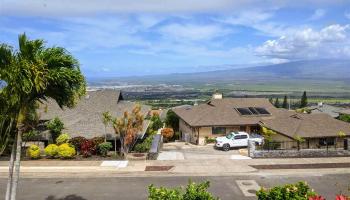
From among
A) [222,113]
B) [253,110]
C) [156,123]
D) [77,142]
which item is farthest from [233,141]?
[156,123]

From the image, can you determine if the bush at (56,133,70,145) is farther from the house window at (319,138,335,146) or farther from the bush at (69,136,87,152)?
the house window at (319,138,335,146)

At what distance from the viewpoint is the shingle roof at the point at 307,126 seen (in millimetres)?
38062

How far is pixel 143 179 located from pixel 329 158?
597 inches

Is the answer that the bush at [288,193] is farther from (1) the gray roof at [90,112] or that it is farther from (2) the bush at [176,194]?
(1) the gray roof at [90,112]

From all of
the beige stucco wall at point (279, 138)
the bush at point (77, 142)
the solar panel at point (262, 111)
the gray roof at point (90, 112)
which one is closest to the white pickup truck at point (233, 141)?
the beige stucco wall at point (279, 138)

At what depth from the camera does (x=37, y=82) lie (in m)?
15.0

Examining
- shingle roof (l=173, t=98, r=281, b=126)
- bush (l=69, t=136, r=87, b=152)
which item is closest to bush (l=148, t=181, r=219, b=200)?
bush (l=69, t=136, r=87, b=152)

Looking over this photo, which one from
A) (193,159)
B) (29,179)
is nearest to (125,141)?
(193,159)

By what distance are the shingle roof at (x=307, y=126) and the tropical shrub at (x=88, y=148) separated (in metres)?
15.9

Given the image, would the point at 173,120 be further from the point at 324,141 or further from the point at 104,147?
the point at 104,147

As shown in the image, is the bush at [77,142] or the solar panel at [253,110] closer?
the bush at [77,142]

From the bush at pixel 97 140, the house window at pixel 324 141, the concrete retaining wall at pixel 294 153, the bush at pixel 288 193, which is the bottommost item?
the concrete retaining wall at pixel 294 153

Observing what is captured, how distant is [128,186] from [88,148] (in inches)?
349

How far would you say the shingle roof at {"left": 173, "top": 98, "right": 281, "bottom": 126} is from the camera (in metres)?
47.0
